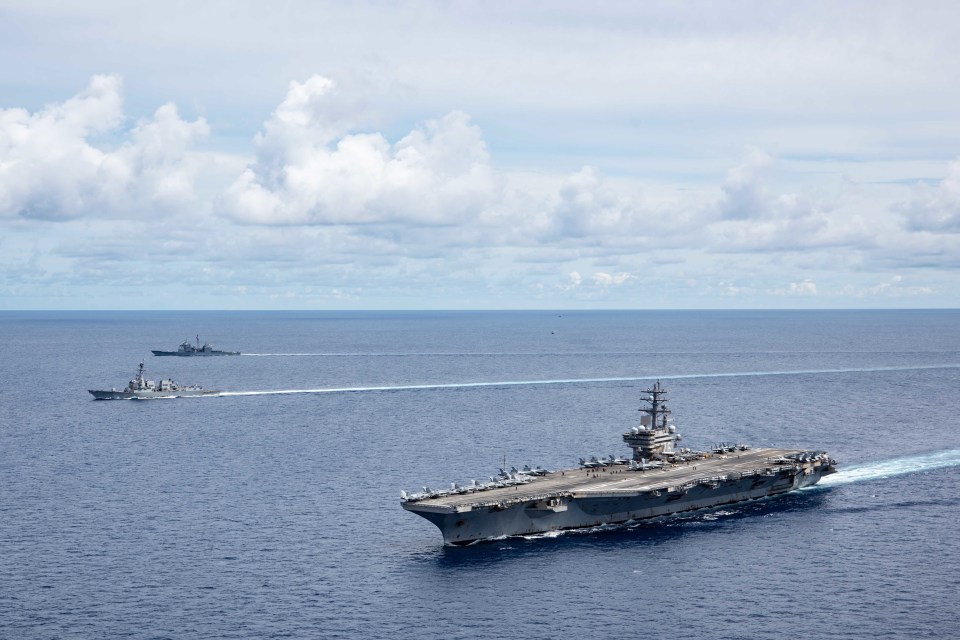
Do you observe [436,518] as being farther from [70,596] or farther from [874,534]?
[874,534]

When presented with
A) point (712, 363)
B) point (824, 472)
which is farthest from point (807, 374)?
point (824, 472)

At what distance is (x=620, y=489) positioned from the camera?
67.4 m

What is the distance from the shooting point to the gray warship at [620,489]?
6178cm

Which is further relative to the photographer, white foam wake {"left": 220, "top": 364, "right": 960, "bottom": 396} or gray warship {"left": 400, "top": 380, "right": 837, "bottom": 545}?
white foam wake {"left": 220, "top": 364, "right": 960, "bottom": 396}

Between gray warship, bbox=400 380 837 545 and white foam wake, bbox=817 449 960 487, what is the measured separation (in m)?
2.08

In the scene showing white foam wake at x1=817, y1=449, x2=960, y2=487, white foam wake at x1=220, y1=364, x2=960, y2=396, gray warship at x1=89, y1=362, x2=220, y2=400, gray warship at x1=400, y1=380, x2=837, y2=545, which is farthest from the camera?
white foam wake at x1=220, y1=364, x2=960, y2=396

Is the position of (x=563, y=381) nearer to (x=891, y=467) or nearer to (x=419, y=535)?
(x=891, y=467)

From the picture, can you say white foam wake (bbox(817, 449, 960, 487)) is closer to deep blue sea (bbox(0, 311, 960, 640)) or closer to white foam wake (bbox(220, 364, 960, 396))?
deep blue sea (bbox(0, 311, 960, 640))

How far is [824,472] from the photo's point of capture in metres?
80.9

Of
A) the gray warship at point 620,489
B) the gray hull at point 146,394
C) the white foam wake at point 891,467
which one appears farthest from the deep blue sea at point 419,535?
the gray hull at point 146,394

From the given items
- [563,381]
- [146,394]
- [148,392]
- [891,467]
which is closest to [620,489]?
[891,467]

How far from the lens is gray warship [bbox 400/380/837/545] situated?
6178 centimetres

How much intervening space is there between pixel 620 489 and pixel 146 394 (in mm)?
86239

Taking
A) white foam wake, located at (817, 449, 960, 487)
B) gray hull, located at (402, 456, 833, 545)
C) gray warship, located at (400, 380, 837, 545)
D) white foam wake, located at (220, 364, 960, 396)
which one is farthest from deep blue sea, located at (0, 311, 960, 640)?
white foam wake, located at (220, 364, 960, 396)
